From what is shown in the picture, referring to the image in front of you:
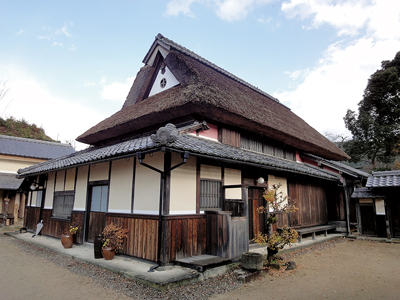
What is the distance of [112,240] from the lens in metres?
6.27

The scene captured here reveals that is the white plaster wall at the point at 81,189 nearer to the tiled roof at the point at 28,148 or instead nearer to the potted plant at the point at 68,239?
the potted plant at the point at 68,239

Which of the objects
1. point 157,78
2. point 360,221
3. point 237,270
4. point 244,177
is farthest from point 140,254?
point 360,221

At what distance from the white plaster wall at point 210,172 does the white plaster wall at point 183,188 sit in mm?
→ 297

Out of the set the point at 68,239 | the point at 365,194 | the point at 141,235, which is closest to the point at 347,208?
the point at 365,194

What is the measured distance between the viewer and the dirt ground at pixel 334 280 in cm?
438

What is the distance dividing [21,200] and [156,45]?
1734cm

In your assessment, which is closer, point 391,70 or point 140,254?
point 140,254

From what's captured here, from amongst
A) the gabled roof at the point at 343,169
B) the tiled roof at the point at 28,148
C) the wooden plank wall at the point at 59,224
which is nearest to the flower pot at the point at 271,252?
the wooden plank wall at the point at 59,224

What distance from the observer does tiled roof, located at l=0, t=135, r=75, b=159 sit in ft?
65.9

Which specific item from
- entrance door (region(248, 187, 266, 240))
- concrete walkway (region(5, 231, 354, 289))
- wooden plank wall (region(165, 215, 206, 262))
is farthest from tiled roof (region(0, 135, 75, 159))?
entrance door (region(248, 187, 266, 240))

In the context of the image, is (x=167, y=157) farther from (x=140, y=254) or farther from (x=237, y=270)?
(x=237, y=270)

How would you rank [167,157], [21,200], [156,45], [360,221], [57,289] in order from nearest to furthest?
1. [57,289]
2. [167,157]
3. [156,45]
4. [360,221]
5. [21,200]

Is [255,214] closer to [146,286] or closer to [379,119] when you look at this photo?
[146,286]

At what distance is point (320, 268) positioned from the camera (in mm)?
6062
